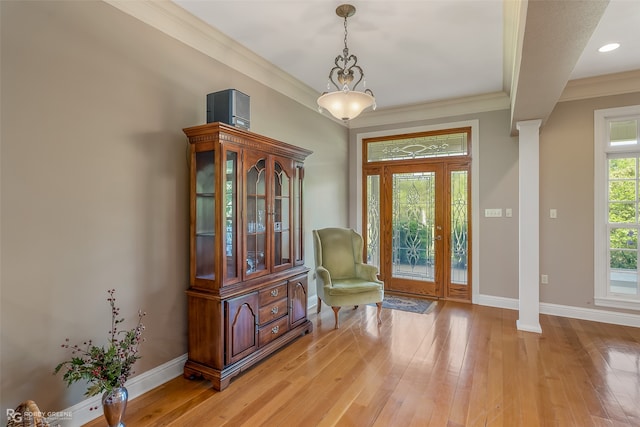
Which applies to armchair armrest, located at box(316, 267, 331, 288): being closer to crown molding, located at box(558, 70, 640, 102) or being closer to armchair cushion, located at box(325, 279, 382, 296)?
armchair cushion, located at box(325, 279, 382, 296)

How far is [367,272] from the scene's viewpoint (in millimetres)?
4043

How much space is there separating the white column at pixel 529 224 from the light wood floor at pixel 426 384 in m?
0.25

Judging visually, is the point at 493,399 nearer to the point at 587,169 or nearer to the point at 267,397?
the point at 267,397

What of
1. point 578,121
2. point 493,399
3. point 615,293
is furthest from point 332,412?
point 578,121

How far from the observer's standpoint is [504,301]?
14.2 ft

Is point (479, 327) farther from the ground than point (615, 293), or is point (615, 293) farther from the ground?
point (615, 293)

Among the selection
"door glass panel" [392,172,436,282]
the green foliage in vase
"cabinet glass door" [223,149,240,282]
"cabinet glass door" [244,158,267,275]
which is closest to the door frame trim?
"door glass panel" [392,172,436,282]

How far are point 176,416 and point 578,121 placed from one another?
5087 millimetres

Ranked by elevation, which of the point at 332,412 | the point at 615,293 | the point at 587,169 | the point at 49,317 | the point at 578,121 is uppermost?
the point at 578,121

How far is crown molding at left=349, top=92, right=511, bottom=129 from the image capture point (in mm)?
4391

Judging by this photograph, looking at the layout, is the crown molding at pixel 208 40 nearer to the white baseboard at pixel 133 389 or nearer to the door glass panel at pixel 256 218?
the door glass panel at pixel 256 218

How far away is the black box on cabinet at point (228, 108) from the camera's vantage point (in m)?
2.58

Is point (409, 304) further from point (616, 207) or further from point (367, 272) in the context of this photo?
point (616, 207)

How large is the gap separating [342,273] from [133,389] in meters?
2.53
